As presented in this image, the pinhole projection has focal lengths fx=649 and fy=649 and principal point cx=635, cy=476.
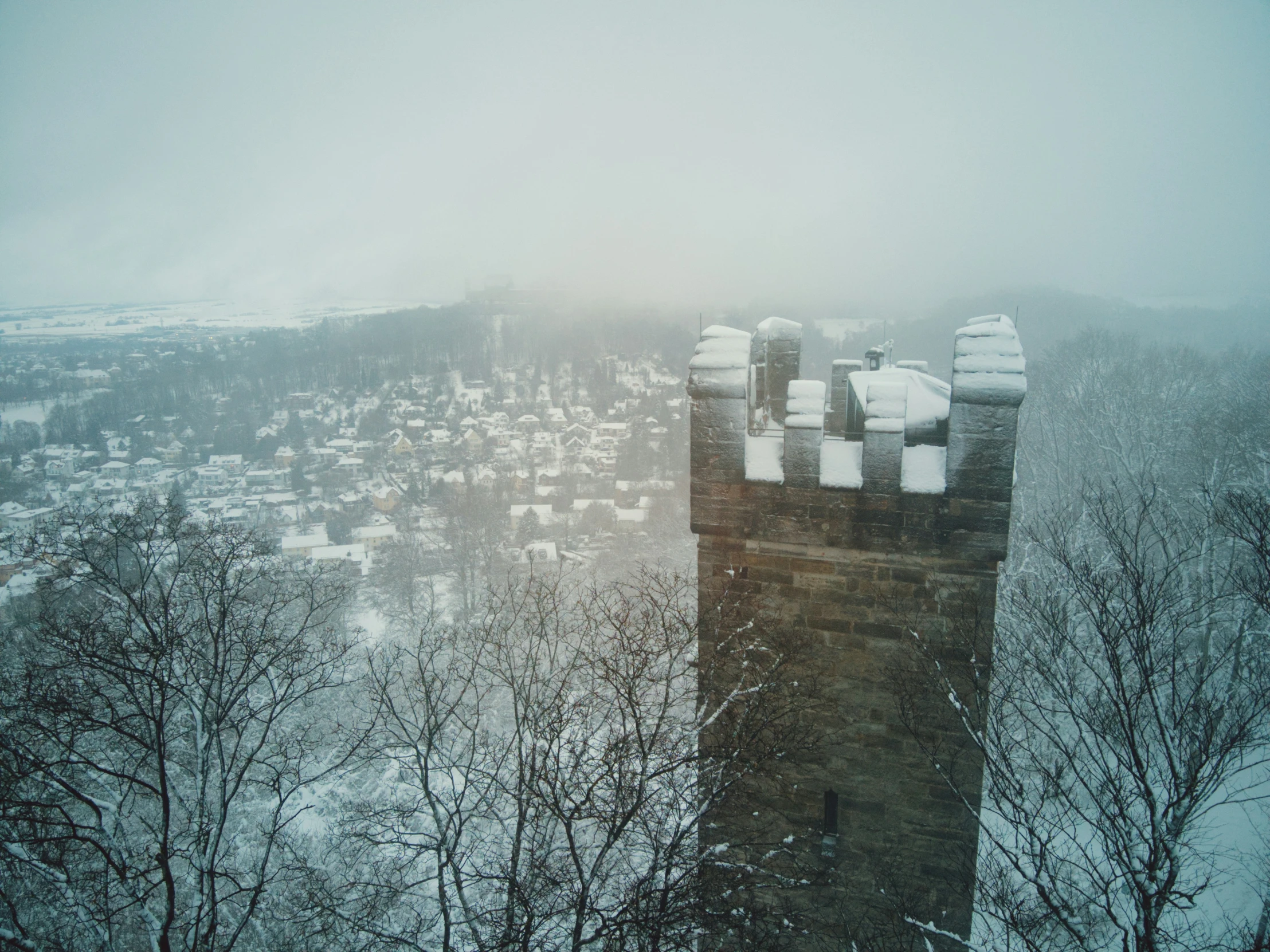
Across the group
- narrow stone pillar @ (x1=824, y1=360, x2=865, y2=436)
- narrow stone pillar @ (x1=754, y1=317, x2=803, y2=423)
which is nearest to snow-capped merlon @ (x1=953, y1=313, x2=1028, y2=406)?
narrow stone pillar @ (x1=754, y1=317, x2=803, y2=423)

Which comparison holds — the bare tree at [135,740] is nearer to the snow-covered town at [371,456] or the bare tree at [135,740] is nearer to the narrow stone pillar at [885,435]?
the narrow stone pillar at [885,435]

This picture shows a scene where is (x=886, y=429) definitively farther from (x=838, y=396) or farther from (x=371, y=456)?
(x=371, y=456)

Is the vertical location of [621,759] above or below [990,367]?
below

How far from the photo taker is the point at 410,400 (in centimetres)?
5441

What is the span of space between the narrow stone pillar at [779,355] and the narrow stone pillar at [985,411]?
2514mm

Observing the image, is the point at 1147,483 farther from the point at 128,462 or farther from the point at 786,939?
the point at 128,462

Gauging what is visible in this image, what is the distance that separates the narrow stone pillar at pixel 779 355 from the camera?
6449 mm

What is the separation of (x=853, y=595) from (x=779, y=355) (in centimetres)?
294

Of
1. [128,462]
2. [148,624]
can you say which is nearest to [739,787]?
[148,624]

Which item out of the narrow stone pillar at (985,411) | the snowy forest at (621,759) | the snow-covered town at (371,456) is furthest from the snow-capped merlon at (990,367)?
the snow-covered town at (371,456)

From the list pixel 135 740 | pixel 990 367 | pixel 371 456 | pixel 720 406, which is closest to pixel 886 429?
pixel 990 367

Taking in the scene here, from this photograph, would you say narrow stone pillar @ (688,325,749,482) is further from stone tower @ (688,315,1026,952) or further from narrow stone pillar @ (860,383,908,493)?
narrow stone pillar @ (860,383,908,493)

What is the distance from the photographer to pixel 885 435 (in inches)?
159

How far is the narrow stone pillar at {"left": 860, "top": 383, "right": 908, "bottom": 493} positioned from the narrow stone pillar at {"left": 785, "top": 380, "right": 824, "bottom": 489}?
11.3 inches
